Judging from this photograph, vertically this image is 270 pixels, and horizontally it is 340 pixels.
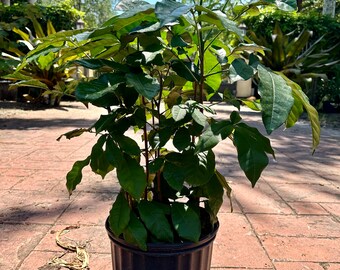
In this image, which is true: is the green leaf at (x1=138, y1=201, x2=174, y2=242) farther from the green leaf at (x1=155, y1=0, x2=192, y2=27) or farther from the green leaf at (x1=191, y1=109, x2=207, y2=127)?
the green leaf at (x1=155, y1=0, x2=192, y2=27)

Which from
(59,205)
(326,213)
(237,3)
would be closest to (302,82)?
(326,213)

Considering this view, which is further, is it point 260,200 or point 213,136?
point 260,200

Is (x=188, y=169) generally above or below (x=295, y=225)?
above

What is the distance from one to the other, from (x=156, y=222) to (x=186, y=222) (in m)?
0.09

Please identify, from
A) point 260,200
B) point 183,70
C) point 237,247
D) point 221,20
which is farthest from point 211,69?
point 260,200

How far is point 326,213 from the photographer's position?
85.5 inches

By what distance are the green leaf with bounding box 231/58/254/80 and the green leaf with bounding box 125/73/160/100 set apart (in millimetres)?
202

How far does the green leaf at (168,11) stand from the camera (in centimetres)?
70

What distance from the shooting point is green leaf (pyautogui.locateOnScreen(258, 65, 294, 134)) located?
2.31ft

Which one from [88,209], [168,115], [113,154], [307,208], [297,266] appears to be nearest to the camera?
[113,154]

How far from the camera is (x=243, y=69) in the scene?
0.86 meters

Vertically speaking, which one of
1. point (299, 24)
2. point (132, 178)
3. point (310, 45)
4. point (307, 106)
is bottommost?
point (132, 178)

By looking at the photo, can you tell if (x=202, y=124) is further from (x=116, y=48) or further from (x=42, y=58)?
(x=42, y=58)

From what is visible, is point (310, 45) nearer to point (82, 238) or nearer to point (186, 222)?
point (82, 238)
